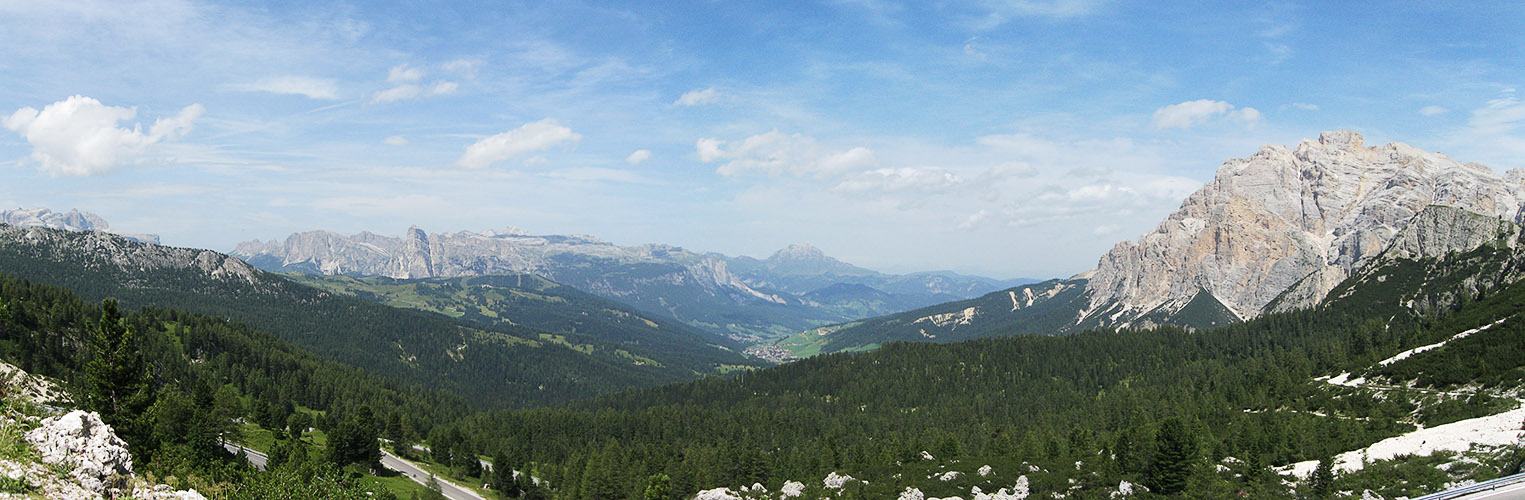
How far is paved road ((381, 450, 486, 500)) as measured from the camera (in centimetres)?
10825

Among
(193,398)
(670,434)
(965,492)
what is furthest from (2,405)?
(670,434)

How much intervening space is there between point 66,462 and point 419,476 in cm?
8873

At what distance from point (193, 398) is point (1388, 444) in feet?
455

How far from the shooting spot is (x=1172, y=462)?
71312 mm

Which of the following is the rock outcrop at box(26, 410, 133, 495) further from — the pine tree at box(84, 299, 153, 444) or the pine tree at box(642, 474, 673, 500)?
Result: the pine tree at box(642, 474, 673, 500)

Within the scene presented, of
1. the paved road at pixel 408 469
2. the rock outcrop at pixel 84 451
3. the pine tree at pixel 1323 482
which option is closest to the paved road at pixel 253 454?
the paved road at pixel 408 469

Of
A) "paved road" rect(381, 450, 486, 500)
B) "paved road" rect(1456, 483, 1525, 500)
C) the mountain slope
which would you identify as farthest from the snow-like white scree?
"paved road" rect(381, 450, 486, 500)

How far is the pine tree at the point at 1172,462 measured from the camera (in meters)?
70.6

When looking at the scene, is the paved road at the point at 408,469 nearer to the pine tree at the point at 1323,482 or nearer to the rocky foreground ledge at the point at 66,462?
the rocky foreground ledge at the point at 66,462

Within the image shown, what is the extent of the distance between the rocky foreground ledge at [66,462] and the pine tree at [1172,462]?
79126mm

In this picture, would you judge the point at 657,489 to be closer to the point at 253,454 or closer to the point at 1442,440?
the point at 253,454

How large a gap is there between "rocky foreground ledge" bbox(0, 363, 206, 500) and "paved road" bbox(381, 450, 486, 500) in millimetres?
69165

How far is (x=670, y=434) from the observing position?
6737 inches

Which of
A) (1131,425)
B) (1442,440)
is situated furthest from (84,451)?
(1131,425)
